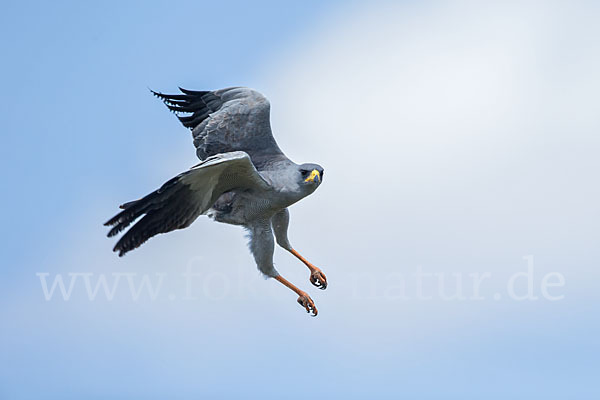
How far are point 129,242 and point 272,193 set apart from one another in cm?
223

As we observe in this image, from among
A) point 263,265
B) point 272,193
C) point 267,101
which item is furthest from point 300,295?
point 267,101

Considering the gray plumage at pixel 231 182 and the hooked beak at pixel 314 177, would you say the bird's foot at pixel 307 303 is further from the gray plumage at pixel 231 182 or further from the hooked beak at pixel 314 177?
the hooked beak at pixel 314 177

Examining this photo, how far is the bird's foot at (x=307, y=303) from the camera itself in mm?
14883

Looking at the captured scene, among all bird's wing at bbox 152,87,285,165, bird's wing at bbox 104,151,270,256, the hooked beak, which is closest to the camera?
bird's wing at bbox 104,151,270,256

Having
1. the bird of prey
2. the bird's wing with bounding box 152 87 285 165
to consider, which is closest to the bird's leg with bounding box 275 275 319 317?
the bird of prey

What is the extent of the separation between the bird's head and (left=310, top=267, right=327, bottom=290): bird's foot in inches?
105

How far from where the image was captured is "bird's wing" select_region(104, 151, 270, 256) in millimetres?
12539

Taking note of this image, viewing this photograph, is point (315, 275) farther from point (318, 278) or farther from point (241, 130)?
point (241, 130)

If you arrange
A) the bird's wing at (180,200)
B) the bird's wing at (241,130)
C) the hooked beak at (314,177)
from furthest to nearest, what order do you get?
the bird's wing at (241,130) < the hooked beak at (314,177) < the bird's wing at (180,200)

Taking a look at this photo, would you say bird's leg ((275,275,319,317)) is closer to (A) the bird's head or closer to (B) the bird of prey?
(B) the bird of prey

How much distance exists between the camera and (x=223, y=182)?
13.4 meters

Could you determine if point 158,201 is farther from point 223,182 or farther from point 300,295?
point 300,295

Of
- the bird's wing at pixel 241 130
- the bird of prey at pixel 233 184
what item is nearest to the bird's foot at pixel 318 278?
the bird of prey at pixel 233 184

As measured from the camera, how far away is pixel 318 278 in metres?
15.6
